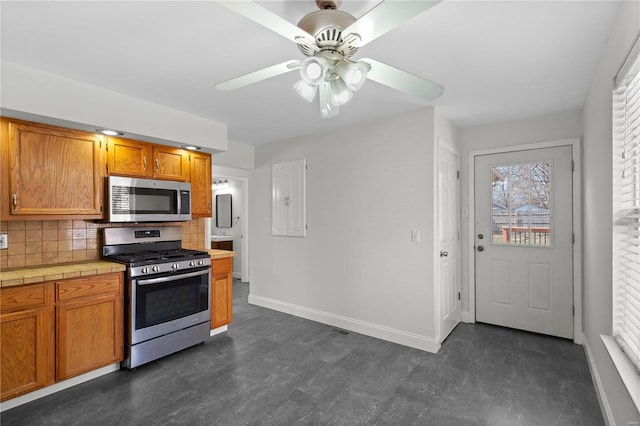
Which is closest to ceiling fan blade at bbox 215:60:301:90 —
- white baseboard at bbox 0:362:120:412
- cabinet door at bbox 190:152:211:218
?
cabinet door at bbox 190:152:211:218

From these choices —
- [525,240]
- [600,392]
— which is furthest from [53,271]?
[525,240]

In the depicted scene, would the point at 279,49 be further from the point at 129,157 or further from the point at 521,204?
the point at 521,204

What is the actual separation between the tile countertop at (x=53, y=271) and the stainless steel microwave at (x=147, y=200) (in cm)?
43

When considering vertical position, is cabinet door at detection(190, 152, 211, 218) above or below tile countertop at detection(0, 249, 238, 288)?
above

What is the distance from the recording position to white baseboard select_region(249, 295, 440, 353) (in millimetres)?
3086

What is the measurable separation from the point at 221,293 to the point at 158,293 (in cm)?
73

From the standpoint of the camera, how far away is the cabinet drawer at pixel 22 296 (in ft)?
6.89

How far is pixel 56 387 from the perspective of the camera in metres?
2.39

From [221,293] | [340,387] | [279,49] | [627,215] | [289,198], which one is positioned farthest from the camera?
[289,198]

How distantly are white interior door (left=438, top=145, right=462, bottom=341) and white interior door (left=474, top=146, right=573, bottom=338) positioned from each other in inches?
9.7

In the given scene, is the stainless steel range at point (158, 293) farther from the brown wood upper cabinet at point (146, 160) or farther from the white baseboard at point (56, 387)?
the brown wood upper cabinet at point (146, 160)

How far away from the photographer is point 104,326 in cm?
257

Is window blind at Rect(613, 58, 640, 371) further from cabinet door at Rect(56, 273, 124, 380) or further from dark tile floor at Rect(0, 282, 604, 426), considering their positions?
cabinet door at Rect(56, 273, 124, 380)

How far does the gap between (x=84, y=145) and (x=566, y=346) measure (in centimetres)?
474
